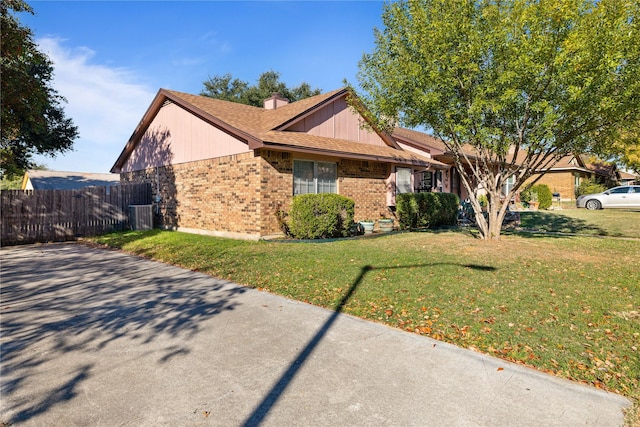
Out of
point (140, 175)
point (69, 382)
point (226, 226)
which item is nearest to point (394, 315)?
point (69, 382)

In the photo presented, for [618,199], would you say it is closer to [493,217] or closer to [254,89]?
[493,217]

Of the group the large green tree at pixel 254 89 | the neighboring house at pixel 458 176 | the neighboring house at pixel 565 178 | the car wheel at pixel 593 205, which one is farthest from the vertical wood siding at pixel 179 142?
the neighboring house at pixel 565 178

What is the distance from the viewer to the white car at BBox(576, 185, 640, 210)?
947 inches

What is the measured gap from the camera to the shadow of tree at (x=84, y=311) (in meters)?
3.41

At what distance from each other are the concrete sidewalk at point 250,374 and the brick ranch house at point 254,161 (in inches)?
267

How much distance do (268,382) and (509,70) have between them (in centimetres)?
854

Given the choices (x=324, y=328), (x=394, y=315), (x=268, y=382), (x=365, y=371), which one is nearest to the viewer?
(x=268, y=382)

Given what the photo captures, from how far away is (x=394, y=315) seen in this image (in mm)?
4949

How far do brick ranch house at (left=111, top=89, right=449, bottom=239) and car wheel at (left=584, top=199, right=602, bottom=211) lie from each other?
50.7 ft

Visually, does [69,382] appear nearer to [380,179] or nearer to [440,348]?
[440,348]

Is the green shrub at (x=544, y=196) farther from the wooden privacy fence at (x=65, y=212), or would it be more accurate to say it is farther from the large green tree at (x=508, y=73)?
the wooden privacy fence at (x=65, y=212)

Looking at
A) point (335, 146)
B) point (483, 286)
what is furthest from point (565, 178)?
point (483, 286)

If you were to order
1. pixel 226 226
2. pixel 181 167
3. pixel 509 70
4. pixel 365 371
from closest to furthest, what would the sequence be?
pixel 365 371
pixel 509 70
pixel 226 226
pixel 181 167

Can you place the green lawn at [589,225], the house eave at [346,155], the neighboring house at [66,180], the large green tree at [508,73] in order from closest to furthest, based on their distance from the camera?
1. the large green tree at [508,73]
2. the house eave at [346,155]
3. the green lawn at [589,225]
4. the neighboring house at [66,180]
